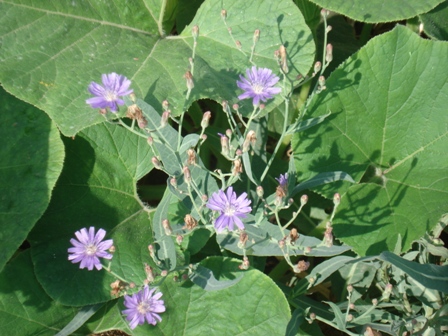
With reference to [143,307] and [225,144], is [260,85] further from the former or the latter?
[143,307]

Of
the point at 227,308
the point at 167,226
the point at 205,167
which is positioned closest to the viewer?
the point at 167,226

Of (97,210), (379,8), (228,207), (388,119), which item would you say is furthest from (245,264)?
(379,8)

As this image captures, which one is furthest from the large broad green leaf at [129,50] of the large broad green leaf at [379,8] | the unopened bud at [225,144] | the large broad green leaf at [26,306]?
the large broad green leaf at [26,306]

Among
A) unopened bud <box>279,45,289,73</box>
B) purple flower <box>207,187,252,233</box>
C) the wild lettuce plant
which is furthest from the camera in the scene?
the wild lettuce plant

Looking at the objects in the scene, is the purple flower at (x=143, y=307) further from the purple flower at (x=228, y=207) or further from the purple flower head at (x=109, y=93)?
the purple flower head at (x=109, y=93)

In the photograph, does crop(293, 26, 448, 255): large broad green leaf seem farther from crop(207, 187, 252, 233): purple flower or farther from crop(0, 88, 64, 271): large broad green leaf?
crop(0, 88, 64, 271): large broad green leaf

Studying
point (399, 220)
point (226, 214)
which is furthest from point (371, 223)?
point (226, 214)

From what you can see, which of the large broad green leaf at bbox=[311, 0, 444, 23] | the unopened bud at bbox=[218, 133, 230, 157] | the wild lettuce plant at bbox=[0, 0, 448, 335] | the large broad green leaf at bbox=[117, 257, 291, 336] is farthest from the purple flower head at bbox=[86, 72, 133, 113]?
the large broad green leaf at bbox=[311, 0, 444, 23]

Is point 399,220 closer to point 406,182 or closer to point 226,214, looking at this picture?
point 406,182
